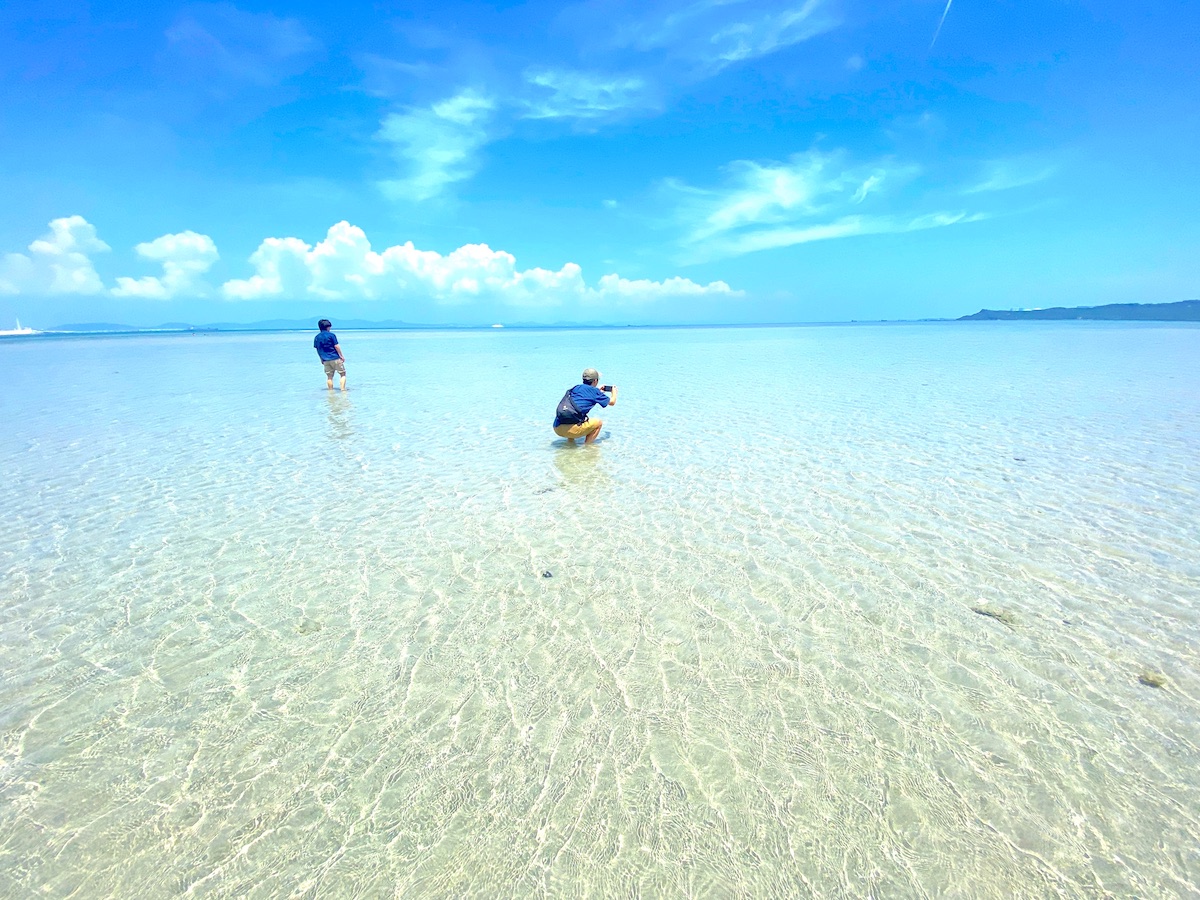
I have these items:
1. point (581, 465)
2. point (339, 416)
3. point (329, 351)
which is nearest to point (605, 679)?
point (581, 465)

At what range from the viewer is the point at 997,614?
5242 millimetres

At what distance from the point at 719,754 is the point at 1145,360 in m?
39.3

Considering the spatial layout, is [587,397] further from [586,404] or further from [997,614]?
[997,614]

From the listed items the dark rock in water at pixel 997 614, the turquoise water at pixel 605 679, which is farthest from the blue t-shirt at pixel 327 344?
the dark rock in water at pixel 997 614

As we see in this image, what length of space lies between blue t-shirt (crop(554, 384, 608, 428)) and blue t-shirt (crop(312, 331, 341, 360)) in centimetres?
1225

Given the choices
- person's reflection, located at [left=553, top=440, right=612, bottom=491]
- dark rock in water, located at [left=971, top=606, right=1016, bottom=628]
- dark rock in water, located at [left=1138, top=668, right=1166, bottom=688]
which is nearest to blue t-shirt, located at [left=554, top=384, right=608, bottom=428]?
person's reflection, located at [left=553, top=440, right=612, bottom=491]

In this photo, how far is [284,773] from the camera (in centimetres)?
355

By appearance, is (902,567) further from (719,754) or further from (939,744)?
(719,754)

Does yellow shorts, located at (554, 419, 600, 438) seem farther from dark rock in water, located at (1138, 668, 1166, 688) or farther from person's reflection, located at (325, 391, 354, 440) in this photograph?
dark rock in water, located at (1138, 668, 1166, 688)

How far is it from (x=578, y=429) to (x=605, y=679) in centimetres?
777

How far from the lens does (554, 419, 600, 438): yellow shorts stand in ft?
38.8

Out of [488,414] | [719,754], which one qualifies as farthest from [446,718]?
[488,414]

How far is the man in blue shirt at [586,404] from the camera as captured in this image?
11516 millimetres

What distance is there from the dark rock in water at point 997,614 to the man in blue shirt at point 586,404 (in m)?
7.40
